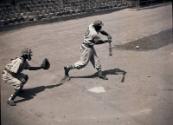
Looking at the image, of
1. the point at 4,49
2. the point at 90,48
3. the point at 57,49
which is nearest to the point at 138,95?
the point at 90,48

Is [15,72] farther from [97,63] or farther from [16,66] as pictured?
[97,63]

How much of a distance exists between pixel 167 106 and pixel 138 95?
925mm

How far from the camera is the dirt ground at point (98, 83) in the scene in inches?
342

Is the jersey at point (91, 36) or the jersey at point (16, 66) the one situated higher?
the jersey at point (91, 36)

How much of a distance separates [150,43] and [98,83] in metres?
5.17

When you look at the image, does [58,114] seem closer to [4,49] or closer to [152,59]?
[152,59]

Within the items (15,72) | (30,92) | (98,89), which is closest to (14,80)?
(15,72)

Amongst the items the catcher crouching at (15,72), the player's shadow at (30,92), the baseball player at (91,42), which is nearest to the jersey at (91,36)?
the baseball player at (91,42)

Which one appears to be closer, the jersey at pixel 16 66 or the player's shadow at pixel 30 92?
the jersey at pixel 16 66

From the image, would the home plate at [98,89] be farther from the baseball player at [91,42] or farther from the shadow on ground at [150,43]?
the shadow on ground at [150,43]

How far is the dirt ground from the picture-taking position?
28.5 feet

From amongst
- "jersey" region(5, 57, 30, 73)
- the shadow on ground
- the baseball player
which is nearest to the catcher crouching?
"jersey" region(5, 57, 30, 73)

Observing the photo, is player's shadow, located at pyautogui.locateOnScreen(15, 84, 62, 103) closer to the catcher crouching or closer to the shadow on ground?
the catcher crouching

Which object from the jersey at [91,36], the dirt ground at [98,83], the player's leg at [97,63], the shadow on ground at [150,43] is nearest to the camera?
the dirt ground at [98,83]
